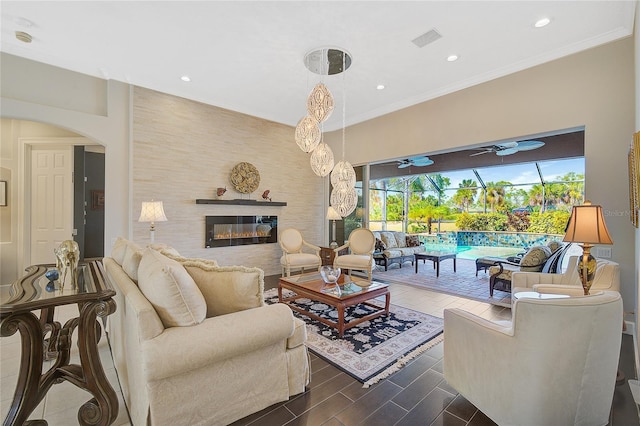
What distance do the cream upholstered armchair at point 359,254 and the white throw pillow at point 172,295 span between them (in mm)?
3560

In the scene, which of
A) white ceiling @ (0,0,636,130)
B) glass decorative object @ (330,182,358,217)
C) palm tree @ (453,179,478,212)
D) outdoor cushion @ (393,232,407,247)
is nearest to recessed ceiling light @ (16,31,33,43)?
white ceiling @ (0,0,636,130)

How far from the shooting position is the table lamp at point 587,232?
6.97 ft

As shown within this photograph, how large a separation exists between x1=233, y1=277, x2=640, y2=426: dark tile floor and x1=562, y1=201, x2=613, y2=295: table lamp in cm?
92

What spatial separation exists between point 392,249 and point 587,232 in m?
4.64

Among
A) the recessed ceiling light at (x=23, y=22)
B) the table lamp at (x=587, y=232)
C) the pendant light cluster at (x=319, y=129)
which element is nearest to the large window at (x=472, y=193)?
the pendant light cluster at (x=319, y=129)

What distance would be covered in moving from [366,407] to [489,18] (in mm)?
3844

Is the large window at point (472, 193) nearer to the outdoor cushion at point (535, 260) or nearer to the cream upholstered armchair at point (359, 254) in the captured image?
the cream upholstered armchair at point (359, 254)

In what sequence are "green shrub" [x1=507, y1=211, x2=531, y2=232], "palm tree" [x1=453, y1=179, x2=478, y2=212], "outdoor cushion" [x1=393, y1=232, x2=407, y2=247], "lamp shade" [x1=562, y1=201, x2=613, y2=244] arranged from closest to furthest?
1. "lamp shade" [x1=562, y1=201, x2=613, y2=244]
2. "outdoor cushion" [x1=393, y1=232, x2=407, y2=247]
3. "green shrub" [x1=507, y1=211, x2=531, y2=232]
4. "palm tree" [x1=453, y1=179, x2=478, y2=212]

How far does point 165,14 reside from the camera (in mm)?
2875

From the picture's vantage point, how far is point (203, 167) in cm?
513

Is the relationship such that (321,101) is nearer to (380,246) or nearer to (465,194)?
(380,246)

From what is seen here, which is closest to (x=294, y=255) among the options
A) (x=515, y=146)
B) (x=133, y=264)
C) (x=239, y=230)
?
(x=239, y=230)

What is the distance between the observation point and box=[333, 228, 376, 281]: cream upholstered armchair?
498 centimetres

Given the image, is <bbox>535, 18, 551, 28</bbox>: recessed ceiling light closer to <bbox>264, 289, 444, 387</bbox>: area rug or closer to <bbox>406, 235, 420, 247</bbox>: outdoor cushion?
<bbox>264, 289, 444, 387</bbox>: area rug
